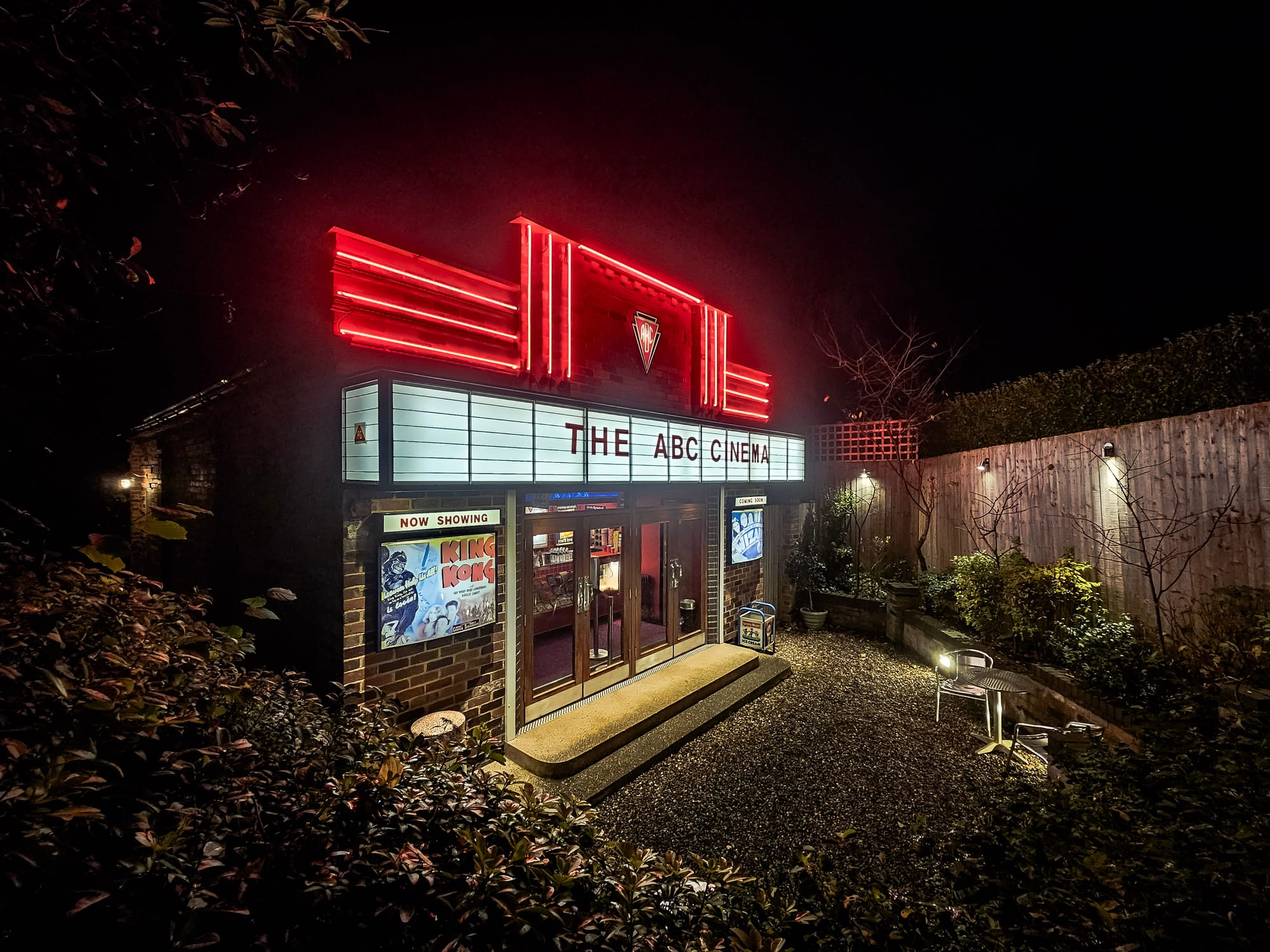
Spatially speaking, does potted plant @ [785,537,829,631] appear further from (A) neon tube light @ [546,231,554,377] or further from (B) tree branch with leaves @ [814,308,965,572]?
(A) neon tube light @ [546,231,554,377]

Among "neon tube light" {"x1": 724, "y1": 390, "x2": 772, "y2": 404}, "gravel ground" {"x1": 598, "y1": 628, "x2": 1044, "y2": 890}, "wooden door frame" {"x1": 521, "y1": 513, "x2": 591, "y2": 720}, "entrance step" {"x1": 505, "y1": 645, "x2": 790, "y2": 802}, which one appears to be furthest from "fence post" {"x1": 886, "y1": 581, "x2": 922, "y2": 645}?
"wooden door frame" {"x1": 521, "y1": 513, "x2": 591, "y2": 720}

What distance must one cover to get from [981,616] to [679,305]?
6.87 meters

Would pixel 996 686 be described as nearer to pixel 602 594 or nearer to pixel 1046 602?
pixel 1046 602

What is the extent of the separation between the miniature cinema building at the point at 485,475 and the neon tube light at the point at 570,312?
1.5 inches

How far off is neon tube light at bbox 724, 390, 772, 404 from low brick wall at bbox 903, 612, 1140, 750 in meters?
5.19

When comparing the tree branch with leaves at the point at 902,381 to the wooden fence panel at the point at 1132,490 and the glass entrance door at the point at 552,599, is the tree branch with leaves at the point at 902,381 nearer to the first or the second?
the wooden fence panel at the point at 1132,490

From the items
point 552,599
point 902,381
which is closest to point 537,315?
point 552,599

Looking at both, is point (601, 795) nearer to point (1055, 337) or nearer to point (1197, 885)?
point (1197, 885)

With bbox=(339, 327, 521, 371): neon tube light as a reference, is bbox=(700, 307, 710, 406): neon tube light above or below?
above

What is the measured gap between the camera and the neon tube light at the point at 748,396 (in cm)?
991

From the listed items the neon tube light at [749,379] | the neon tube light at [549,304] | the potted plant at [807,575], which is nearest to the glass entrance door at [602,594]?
the neon tube light at [549,304]

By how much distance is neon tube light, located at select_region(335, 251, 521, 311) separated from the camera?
502 cm

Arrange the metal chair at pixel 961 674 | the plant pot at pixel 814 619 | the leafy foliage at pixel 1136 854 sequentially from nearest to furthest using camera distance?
1. the leafy foliage at pixel 1136 854
2. the metal chair at pixel 961 674
3. the plant pot at pixel 814 619

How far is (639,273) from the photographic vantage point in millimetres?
7977
